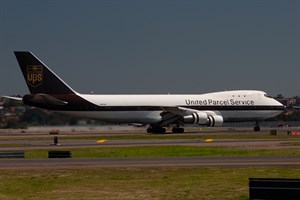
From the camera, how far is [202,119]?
7469 cm

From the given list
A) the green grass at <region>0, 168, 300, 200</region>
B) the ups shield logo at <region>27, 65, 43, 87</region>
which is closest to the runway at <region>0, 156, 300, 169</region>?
the green grass at <region>0, 168, 300, 200</region>

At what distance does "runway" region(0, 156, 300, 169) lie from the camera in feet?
96.9

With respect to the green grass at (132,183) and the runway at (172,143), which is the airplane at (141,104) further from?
the green grass at (132,183)

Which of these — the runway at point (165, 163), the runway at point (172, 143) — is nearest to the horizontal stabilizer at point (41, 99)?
the runway at point (172, 143)

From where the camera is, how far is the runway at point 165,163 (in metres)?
29.5

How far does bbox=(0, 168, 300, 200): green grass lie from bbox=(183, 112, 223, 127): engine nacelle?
153ft

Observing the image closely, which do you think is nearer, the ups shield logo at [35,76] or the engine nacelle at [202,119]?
the ups shield logo at [35,76]

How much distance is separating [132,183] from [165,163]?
848cm

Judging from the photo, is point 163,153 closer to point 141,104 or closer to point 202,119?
point 202,119

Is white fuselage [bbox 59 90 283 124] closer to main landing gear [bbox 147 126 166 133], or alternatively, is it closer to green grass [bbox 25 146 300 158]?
main landing gear [bbox 147 126 166 133]

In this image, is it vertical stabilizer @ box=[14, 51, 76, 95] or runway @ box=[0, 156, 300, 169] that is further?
vertical stabilizer @ box=[14, 51, 76, 95]

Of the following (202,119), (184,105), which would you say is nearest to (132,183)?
(202,119)

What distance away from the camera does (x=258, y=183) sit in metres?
17.1

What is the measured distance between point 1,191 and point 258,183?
10.3 m
